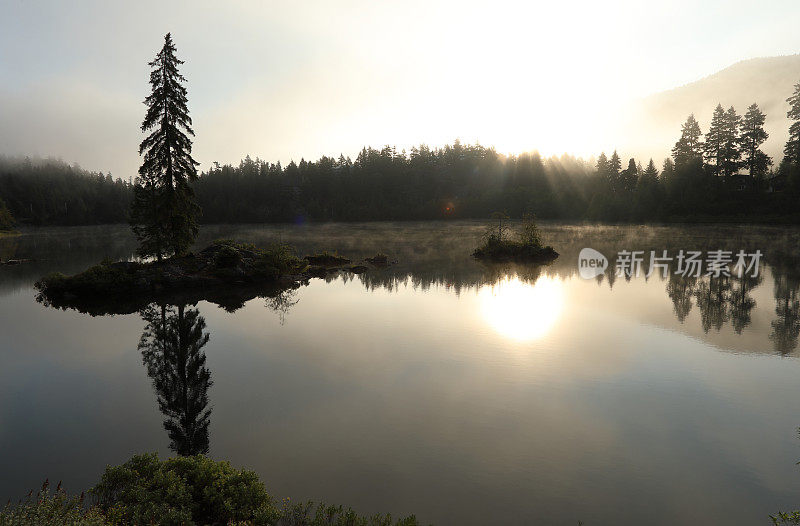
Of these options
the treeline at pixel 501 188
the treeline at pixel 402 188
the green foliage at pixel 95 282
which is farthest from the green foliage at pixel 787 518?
the treeline at pixel 402 188

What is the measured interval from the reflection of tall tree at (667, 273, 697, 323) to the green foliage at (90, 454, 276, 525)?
2256 centimetres

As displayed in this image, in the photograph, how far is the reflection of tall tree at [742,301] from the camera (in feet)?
72.2

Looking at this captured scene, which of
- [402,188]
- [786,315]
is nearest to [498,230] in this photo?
[786,315]

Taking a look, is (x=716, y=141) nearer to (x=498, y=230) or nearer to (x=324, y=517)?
(x=498, y=230)

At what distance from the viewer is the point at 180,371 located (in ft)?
52.1

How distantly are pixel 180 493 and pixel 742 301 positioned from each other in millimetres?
31354

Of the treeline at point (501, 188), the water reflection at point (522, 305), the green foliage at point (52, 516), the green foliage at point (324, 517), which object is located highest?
the treeline at point (501, 188)

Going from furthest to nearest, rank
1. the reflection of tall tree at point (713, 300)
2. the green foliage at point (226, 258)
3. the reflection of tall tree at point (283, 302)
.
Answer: the green foliage at point (226, 258)
the reflection of tall tree at point (283, 302)
the reflection of tall tree at point (713, 300)

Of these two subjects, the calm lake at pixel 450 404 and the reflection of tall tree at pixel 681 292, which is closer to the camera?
the calm lake at pixel 450 404

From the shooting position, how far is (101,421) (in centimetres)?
1208

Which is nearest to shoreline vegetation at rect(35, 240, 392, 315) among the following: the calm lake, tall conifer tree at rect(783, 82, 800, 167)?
the calm lake

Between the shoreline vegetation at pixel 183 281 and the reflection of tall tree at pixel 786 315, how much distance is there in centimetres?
2793

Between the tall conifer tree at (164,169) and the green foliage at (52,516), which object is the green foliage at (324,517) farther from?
the tall conifer tree at (164,169)

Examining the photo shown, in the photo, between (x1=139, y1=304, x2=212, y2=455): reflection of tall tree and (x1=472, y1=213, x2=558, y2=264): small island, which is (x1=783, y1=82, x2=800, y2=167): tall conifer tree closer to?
(x1=472, y1=213, x2=558, y2=264): small island
